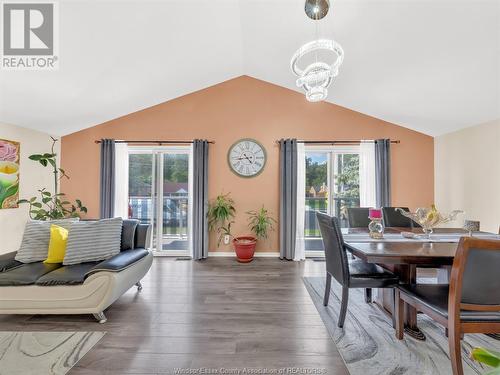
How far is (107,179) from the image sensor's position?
4.25m

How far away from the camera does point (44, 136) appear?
408 cm

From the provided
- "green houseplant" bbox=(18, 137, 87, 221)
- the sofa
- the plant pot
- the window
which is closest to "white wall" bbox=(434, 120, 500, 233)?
the window

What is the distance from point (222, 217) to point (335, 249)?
2.33m

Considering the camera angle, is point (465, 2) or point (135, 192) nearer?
point (465, 2)

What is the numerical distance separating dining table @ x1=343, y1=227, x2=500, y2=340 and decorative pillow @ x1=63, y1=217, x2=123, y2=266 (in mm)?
2471

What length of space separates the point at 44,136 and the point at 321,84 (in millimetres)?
4623

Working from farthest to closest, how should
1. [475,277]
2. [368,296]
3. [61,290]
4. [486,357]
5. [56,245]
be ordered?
[368,296], [56,245], [61,290], [475,277], [486,357]

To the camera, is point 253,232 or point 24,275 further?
point 253,232

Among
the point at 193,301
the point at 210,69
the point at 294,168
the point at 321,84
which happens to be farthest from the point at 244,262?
the point at 210,69

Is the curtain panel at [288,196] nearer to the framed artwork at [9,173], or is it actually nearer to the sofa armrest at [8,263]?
the sofa armrest at [8,263]

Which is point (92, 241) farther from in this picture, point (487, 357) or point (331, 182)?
point (331, 182)

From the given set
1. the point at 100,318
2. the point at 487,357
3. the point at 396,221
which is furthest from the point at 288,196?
the point at 487,357

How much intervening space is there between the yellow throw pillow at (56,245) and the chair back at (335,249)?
2742mm

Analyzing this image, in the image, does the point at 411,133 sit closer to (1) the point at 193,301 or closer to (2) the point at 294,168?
(2) the point at 294,168
